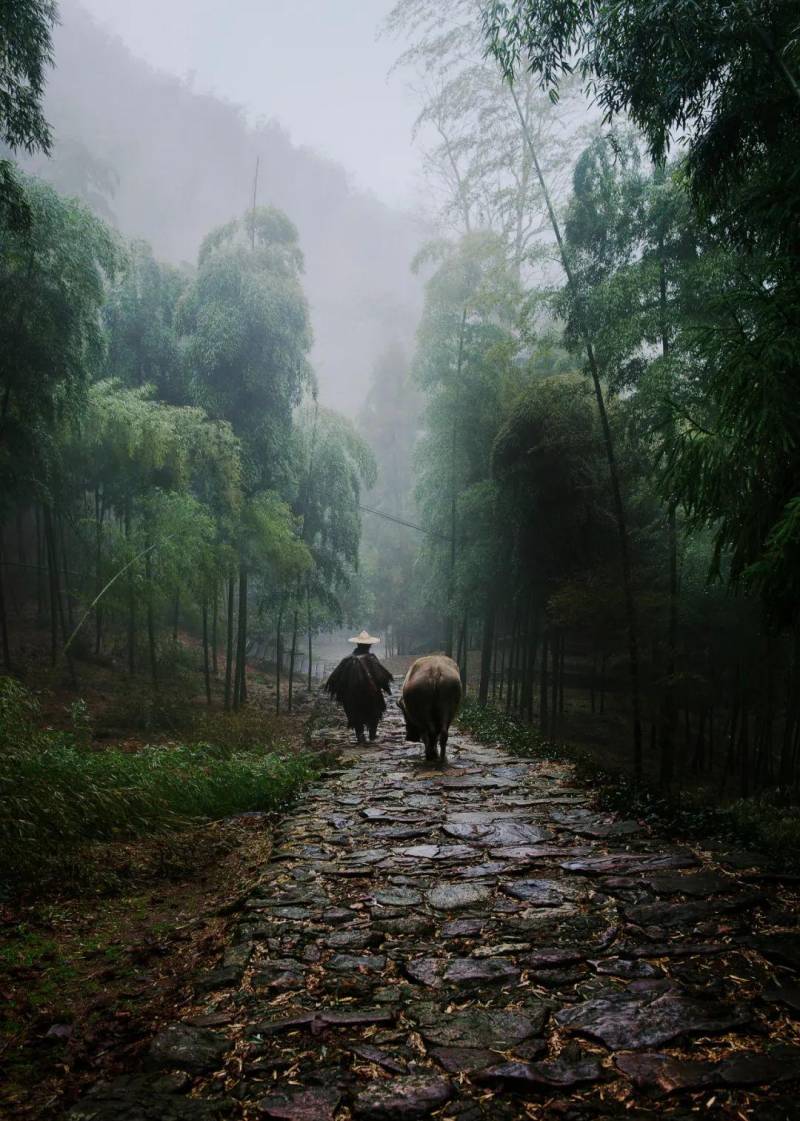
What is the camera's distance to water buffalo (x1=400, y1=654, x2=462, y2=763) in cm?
709

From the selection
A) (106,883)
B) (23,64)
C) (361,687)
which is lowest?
(106,883)

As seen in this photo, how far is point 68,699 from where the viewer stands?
10.5 meters

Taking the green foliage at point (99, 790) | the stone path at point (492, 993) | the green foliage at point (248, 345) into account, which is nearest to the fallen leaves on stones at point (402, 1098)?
the stone path at point (492, 993)

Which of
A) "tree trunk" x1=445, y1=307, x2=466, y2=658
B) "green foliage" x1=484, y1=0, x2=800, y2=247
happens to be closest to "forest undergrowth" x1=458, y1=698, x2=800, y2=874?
"green foliage" x1=484, y1=0, x2=800, y2=247

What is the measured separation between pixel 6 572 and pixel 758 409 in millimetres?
16230

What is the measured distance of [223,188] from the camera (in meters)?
50.7

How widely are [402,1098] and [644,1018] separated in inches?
32.9

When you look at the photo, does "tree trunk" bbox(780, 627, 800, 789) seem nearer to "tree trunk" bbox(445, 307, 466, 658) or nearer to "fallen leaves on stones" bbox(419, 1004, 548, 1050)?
"tree trunk" bbox(445, 307, 466, 658)

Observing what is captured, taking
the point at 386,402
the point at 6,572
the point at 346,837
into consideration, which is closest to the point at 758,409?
the point at 346,837

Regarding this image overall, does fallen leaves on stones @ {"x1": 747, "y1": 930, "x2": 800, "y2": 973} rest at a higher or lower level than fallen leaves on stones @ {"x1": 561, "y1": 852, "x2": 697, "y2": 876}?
higher

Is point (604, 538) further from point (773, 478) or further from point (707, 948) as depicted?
point (707, 948)

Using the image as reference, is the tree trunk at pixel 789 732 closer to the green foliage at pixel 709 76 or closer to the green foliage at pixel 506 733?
the green foliage at pixel 506 733

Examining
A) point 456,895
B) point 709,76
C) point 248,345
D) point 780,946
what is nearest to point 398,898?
point 456,895

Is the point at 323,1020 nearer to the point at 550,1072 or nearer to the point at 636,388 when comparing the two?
the point at 550,1072
